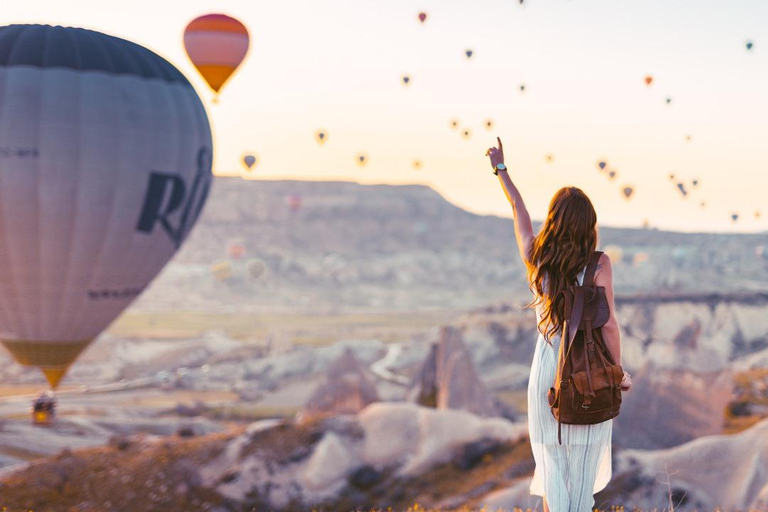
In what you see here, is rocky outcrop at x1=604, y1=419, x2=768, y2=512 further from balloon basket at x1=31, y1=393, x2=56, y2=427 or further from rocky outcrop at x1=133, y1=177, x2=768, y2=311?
rocky outcrop at x1=133, y1=177, x2=768, y2=311

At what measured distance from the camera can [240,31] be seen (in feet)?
114

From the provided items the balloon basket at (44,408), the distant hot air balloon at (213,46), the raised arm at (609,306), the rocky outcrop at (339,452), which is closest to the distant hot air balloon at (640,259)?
the rocky outcrop at (339,452)

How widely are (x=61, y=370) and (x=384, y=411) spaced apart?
1364 cm

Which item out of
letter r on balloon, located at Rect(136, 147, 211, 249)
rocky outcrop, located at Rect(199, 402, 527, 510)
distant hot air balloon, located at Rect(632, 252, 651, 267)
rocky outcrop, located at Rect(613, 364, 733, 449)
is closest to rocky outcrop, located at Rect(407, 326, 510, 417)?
rocky outcrop, located at Rect(613, 364, 733, 449)

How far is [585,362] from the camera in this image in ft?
17.0

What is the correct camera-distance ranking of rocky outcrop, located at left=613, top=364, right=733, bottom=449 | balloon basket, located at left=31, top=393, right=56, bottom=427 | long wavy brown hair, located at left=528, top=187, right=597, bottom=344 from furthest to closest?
rocky outcrop, located at left=613, top=364, right=733, bottom=449 < balloon basket, located at left=31, top=393, right=56, bottom=427 < long wavy brown hair, located at left=528, top=187, right=597, bottom=344

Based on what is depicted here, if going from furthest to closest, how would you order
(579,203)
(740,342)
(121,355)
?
(121,355) → (740,342) → (579,203)

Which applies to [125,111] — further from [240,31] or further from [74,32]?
[240,31]

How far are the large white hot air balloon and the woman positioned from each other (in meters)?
19.8

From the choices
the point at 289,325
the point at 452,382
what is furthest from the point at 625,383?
the point at 289,325

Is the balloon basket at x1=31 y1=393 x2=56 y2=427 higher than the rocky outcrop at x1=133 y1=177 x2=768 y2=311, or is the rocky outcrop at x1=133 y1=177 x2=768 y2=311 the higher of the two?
the balloon basket at x1=31 y1=393 x2=56 y2=427

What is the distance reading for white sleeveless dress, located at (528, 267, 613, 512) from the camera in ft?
17.7

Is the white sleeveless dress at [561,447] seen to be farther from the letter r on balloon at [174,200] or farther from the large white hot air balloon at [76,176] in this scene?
the letter r on balloon at [174,200]

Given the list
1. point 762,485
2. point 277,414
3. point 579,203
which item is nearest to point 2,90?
point 579,203
